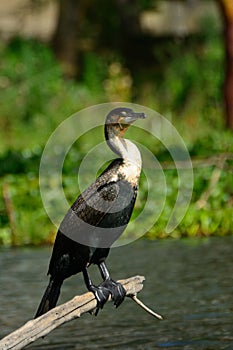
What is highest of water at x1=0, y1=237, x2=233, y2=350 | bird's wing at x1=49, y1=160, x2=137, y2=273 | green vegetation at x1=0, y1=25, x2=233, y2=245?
bird's wing at x1=49, y1=160, x2=137, y2=273

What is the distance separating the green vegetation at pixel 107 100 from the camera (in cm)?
1994

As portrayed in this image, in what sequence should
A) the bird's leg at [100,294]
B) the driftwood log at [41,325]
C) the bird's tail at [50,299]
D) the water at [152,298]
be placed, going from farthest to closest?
the water at [152,298]
the bird's tail at [50,299]
the bird's leg at [100,294]
the driftwood log at [41,325]

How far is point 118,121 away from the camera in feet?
33.7

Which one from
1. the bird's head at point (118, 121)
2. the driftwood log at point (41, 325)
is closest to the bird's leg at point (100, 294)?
the driftwood log at point (41, 325)

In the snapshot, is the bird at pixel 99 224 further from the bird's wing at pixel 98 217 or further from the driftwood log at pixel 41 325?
the driftwood log at pixel 41 325

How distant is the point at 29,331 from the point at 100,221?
136 cm

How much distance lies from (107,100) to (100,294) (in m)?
21.1

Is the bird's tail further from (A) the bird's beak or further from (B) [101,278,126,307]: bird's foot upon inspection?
(A) the bird's beak

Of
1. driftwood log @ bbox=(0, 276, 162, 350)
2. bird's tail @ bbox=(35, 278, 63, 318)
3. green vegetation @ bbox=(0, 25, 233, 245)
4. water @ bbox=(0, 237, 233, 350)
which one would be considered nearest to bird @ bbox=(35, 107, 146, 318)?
bird's tail @ bbox=(35, 278, 63, 318)

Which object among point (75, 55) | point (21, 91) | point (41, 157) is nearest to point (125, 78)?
point (75, 55)

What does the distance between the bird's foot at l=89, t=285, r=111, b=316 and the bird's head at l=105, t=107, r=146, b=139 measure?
1.25 m

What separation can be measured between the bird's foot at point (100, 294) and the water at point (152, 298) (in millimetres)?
2406

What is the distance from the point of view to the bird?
32.5 ft

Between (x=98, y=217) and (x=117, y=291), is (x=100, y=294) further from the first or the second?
(x=98, y=217)
